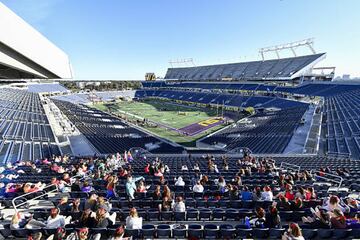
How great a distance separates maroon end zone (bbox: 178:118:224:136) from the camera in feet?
132

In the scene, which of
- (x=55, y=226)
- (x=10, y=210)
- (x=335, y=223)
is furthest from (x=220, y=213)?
(x=10, y=210)

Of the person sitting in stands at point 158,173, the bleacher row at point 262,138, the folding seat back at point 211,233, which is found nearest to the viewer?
the folding seat back at point 211,233

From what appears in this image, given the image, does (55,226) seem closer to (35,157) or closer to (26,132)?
(35,157)

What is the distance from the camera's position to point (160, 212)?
23.6 ft

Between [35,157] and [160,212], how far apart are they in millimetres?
14872

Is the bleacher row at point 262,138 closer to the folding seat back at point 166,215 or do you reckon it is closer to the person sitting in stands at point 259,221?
the person sitting in stands at point 259,221

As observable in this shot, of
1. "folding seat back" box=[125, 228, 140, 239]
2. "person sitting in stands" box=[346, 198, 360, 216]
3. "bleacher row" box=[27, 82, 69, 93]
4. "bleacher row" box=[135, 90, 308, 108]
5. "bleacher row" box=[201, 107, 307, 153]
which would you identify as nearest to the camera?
"folding seat back" box=[125, 228, 140, 239]

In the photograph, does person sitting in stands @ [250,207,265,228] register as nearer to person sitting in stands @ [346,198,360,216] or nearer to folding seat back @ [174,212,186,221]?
folding seat back @ [174,212,186,221]

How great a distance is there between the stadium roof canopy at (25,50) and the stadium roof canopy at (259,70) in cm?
5800

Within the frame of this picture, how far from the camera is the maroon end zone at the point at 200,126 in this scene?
40356 mm

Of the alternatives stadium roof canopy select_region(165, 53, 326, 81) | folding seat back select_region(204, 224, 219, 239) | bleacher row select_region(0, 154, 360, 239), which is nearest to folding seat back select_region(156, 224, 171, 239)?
bleacher row select_region(0, 154, 360, 239)

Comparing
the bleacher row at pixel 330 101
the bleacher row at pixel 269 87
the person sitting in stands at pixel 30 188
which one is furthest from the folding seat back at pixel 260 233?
the bleacher row at pixel 269 87

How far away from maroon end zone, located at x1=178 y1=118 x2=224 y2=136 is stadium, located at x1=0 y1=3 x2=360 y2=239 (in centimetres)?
19

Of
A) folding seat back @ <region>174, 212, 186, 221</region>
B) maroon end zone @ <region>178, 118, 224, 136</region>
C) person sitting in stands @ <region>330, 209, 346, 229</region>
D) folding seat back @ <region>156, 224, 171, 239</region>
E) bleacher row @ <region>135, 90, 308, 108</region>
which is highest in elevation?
bleacher row @ <region>135, 90, 308, 108</region>
